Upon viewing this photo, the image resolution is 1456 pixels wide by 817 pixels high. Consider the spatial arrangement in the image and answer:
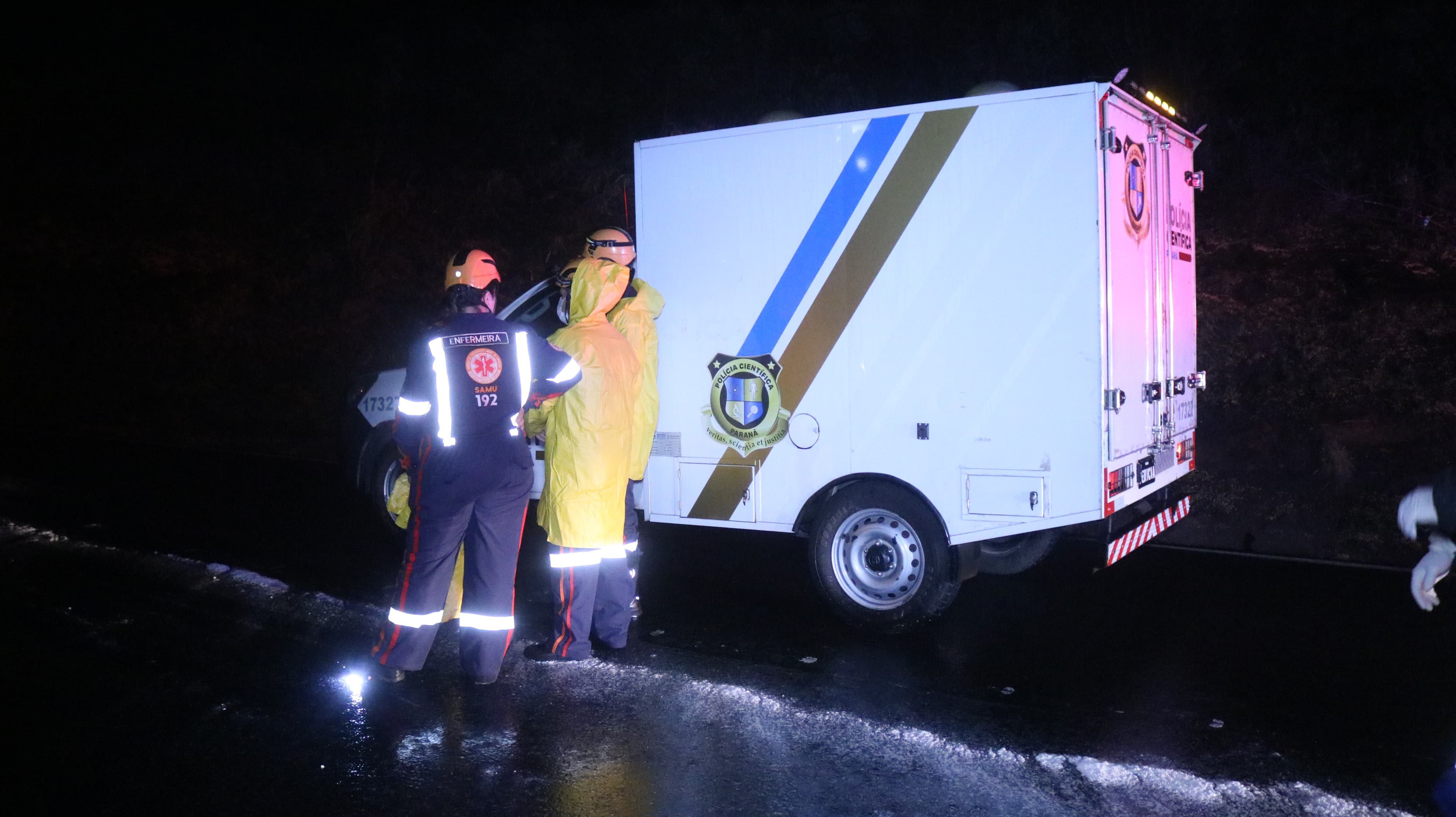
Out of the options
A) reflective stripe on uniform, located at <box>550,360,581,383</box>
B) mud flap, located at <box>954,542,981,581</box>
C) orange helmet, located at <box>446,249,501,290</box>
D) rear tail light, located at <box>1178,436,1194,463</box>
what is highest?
orange helmet, located at <box>446,249,501,290</box>

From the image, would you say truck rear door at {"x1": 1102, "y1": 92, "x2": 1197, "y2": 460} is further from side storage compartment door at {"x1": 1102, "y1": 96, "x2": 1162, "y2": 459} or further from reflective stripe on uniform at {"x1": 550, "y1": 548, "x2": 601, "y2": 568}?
reflective stripe on uniform at {"x1": 550, "y1": 548, "x2": 601, "y2": 568}

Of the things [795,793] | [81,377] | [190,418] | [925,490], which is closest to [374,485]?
[925,490]

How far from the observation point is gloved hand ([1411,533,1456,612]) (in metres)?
3.17

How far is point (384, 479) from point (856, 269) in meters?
4.23

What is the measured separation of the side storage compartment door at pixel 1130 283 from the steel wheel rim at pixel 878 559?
44.2 inches

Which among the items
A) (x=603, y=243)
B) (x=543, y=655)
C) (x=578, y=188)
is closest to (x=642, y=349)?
(x=603, y=243)

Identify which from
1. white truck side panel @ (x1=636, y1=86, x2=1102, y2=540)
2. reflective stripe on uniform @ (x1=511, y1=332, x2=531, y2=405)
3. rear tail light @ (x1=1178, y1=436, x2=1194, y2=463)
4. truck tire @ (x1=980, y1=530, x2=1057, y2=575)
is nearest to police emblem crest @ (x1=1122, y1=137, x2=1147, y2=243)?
white truck side panel @ (x1=636, y1=86, x2=1102, y2=540)

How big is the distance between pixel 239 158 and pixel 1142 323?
2432 cm

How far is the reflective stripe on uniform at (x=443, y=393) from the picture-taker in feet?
15.9

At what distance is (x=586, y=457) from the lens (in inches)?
202

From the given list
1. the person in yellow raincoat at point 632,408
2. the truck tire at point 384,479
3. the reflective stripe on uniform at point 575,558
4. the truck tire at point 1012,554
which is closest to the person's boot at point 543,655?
the person in yellow raincoat at point 632,408

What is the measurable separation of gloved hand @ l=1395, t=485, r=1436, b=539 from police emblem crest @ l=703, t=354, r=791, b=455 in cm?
314

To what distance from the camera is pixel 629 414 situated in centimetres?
535

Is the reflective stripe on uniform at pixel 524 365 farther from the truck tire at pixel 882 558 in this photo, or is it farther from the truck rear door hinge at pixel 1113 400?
the truck rear door hinge at pixel 1113 400
